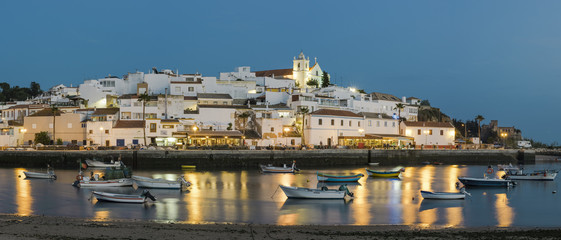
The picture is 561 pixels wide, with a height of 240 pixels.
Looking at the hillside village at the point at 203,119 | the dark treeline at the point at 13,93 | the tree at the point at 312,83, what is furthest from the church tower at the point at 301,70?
the dark treeline at the point at 13,93

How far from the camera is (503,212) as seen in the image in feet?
90.6

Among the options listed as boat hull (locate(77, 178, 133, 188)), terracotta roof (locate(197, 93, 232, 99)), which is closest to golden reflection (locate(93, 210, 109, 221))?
boat hull (locate(77, 178, 133, 188))

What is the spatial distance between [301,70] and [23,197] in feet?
281

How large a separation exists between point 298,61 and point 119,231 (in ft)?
311

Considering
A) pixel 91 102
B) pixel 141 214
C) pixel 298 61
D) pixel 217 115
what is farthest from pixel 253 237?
pixel 298 61

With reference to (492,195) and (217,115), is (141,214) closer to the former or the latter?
(492,195)

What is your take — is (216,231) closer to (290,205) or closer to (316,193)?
(290,205)

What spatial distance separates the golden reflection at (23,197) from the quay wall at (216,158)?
1273 cm

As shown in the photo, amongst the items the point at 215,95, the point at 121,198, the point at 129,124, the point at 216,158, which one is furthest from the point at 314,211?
the point at 215,95

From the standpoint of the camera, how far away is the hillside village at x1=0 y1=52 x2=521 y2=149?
63.8 m

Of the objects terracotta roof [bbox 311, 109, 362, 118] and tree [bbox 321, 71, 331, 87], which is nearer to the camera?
terracotta roof [bbox 311, 109, 362, 118]

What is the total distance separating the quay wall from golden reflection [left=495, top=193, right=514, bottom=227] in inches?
1093

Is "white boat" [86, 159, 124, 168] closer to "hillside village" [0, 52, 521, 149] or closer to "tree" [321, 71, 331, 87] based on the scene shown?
"hillside village" [0, 52, 521, 149]

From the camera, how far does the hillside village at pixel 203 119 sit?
63.8 meters
